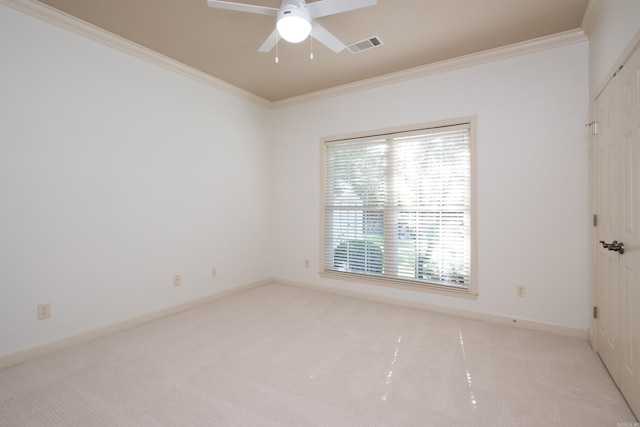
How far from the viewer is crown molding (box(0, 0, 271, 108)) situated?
7.97 feet

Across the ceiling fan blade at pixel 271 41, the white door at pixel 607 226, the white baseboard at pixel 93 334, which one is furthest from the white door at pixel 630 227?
the white baseboard at pixel 93 334

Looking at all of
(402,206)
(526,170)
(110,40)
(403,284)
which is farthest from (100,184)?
(526,170)

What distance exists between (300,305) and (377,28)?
3044 millimetres

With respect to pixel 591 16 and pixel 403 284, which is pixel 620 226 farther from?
pixel 403 284

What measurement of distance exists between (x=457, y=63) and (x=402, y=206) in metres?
1.67

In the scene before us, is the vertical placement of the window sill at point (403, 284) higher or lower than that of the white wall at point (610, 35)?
lower

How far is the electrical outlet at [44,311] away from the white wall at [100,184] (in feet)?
0.11

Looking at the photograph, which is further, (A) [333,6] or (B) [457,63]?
(B) [457,63]

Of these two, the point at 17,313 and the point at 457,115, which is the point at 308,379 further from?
the point at 457,115

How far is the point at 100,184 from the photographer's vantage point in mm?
2867

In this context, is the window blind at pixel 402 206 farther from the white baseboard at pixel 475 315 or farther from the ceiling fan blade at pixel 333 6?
the ceiling fan blade at pixel 333 6

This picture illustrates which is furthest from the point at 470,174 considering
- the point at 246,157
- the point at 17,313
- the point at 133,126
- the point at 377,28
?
the point at 17,313

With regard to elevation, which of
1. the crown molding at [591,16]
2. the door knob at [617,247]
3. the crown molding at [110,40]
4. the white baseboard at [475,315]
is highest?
the crown molding at [110,40]

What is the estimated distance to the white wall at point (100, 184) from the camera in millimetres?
2395
